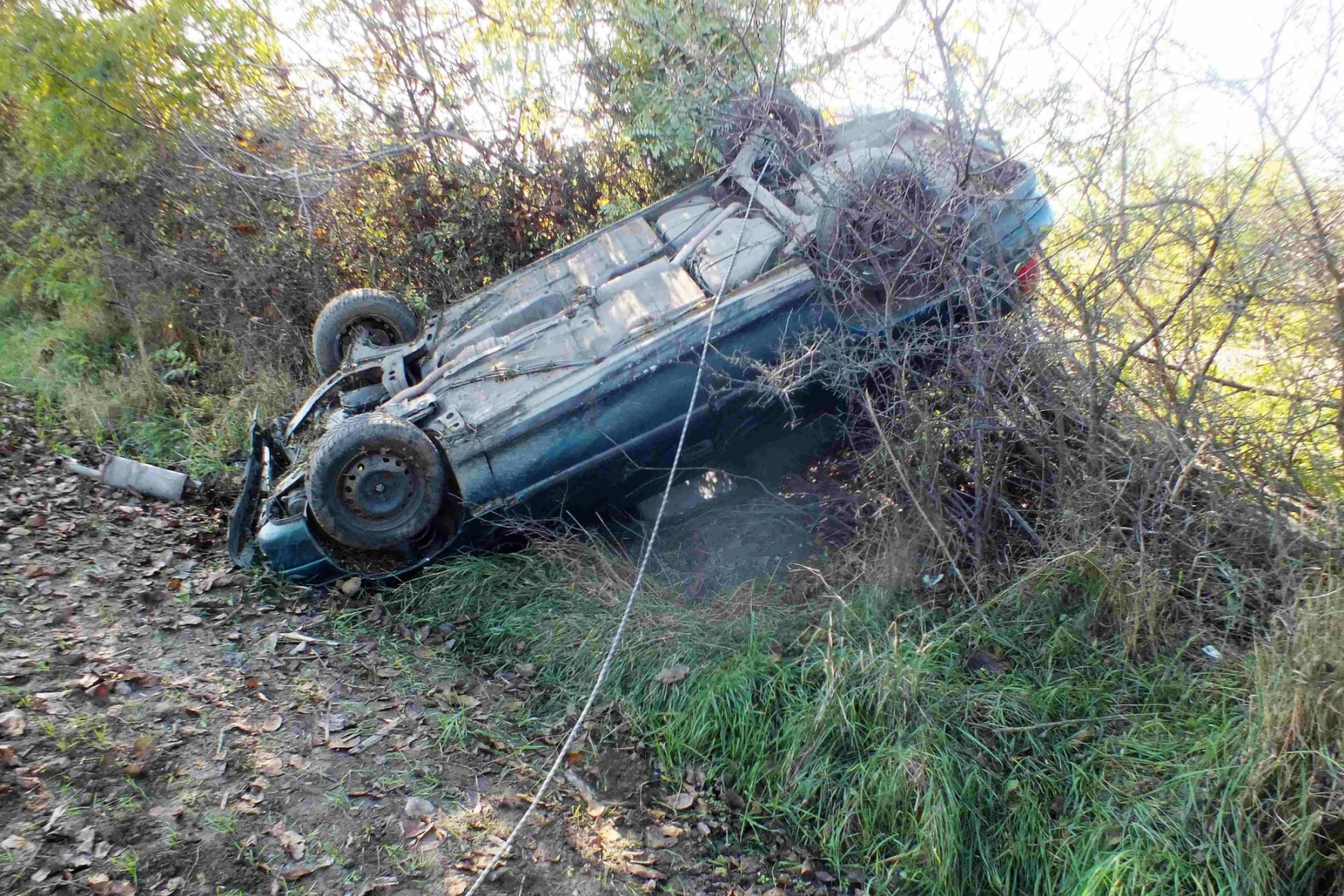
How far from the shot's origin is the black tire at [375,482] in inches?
165

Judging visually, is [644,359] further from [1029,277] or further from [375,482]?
[1029,277]

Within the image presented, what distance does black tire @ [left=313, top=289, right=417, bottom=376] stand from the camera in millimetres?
5879

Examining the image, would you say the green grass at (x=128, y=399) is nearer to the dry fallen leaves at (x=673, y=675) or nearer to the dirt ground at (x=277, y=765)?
the dirt ground at (x=277, y=765)

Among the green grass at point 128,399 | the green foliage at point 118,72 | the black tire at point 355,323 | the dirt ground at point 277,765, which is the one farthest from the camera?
the green foliage at point 118,72

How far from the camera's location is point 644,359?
4367 millimetres

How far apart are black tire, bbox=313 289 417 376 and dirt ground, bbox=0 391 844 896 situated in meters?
1.86

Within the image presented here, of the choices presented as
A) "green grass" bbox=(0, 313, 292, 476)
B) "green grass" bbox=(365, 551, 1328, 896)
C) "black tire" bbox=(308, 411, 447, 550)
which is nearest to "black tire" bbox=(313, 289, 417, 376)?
"green grass" bbox=(0, 313, 292, 476)

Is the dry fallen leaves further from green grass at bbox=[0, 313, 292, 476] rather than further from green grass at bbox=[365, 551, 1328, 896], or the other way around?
green grass at bbox=[0, 313, 292, 476]

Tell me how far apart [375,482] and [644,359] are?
1.48 meters

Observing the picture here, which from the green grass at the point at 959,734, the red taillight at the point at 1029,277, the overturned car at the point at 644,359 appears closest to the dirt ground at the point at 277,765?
the green grass at the point at 959,734

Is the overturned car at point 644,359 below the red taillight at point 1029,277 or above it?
above

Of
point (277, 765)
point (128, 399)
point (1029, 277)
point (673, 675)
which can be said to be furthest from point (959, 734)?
point (128, 399)

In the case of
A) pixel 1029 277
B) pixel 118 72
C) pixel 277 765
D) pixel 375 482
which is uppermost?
pixel 118 72

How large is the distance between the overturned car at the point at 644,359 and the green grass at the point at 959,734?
2.68ft
